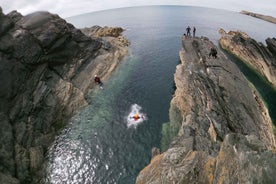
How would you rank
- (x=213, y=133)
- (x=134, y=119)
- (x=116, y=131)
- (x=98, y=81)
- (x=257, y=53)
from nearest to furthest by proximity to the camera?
(x=213, y=133), (x=116, y=131), (x=134, y=119), (x=98, y=81), (x=257, y=53)

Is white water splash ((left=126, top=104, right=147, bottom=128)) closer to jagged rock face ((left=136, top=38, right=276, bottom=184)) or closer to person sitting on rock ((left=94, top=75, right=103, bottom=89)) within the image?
jagged rock face ((left=136, top=38, right=276, bottom=184))

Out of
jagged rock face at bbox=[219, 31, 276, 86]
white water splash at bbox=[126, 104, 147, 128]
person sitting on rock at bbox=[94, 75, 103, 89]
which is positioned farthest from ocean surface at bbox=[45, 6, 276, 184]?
jagged rock face at bbox=[219, 31, 276, 86]

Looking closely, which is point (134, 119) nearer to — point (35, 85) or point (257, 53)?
point (35, 85)

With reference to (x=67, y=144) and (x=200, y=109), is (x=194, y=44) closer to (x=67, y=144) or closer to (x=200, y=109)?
(x=200, y=109)

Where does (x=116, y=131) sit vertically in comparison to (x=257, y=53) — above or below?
below

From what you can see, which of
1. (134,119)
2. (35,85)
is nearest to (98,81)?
(35,85)

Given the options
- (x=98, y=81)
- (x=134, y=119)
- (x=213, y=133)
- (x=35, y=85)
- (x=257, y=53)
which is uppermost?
(x=35, y=85)
